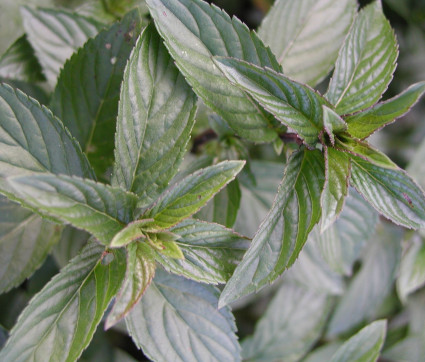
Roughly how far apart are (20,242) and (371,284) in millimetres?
1074

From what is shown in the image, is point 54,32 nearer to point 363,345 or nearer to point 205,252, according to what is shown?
point 205,252

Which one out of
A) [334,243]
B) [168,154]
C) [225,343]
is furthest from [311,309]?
[168,154]

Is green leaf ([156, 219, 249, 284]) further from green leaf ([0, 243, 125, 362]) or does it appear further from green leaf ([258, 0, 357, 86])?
green leaf ([258, 0, 357, 86])

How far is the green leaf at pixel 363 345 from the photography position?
992 millimetres

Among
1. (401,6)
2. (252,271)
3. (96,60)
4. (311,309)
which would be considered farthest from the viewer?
(401,6)

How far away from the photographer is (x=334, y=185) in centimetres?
69

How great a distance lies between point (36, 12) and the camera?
1.02 metres

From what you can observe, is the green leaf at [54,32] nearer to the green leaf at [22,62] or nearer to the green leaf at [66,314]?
the green leaf at [22,62]

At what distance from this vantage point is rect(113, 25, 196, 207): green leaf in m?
0.72

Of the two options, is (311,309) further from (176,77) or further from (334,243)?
(176,77)

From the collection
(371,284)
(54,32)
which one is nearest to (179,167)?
(54,32)

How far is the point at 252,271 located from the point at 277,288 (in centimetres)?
71

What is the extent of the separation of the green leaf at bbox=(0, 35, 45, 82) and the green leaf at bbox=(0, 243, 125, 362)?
1.85 ft

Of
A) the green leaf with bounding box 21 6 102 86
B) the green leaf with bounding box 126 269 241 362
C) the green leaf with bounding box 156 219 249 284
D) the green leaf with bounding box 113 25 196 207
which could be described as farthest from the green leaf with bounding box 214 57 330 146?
the green leaf with bounding box 21 6 102 86
